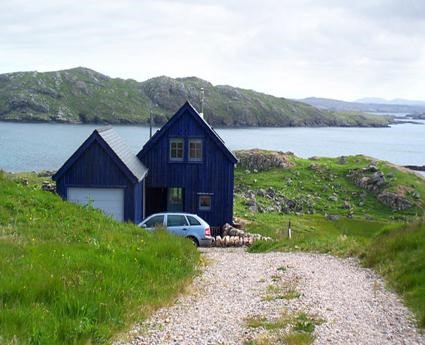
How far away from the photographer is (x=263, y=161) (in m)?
82.4

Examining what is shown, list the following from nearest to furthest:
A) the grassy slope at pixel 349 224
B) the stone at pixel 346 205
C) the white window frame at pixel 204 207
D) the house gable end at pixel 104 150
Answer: the grassy slope at pixel 349 224
the house gable end at pixel 104 150
the white window frame at pixel 204 207
the stone at pixel 346 205

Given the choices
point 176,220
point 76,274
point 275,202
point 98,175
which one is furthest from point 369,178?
point 76,274

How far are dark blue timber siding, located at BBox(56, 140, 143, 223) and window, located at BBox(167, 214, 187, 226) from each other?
17.2 feet

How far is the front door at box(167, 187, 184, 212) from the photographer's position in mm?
38625

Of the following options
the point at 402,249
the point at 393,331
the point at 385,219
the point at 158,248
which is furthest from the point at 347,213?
the point at 393,331

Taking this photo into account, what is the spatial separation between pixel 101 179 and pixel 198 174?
7.11 m

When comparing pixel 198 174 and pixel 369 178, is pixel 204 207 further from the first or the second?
pixel 369 178

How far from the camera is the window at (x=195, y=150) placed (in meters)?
37.9

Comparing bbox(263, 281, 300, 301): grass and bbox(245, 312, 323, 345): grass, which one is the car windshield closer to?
bbox(263, 281, 300, 301): grass

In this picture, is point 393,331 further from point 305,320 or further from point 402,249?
point 402,249

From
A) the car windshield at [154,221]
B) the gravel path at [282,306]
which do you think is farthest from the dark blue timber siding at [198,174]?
the gravel path at [282,306]

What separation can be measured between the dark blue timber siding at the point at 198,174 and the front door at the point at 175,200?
1.58 ft

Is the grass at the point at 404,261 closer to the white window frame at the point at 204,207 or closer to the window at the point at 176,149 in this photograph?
the white window frame at the point at 204,207

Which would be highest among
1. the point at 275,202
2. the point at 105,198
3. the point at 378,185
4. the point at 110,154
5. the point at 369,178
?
the point at 110,154
